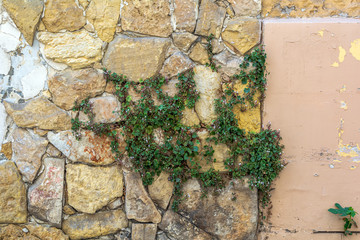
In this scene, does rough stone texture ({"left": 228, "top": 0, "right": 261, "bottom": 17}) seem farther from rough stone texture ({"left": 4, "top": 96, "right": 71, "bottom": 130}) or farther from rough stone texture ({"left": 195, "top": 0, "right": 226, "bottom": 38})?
rough stone texture ({"left": 4, "top": 96, "right": 71, "bottom": 130})

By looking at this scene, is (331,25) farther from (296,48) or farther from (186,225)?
(186,225)

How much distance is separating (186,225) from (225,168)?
1.86ft

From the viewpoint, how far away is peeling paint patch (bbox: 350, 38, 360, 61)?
8.82 feet

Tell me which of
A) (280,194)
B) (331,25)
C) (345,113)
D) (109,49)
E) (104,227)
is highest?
(331,25)

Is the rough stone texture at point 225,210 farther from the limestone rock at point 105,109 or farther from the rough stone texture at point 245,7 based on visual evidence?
the rough stone texture at point 245,7

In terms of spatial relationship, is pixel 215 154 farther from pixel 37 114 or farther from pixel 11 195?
pixel 11 195

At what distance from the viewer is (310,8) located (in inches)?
107

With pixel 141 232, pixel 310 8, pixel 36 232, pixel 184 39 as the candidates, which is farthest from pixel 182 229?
pixel 310 8

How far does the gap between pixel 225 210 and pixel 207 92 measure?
98cm

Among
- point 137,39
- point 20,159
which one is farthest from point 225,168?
point 20,159

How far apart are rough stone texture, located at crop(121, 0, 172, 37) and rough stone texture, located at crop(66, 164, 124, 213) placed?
3.80ft

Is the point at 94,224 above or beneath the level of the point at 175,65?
beneath

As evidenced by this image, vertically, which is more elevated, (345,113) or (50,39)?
(50,39)

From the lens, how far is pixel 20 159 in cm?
262
